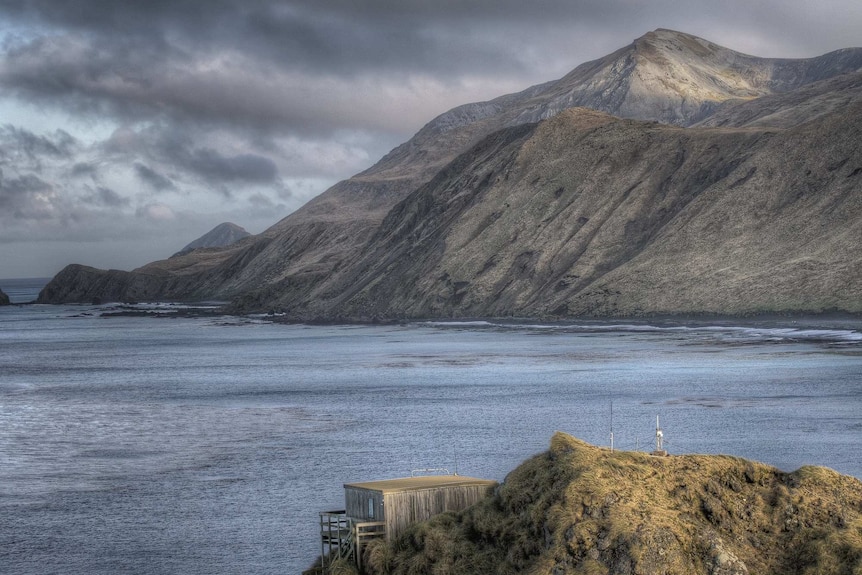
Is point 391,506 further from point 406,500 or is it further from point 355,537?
point 355,537

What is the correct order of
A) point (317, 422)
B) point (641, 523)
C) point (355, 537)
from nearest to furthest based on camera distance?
point (641, 523) < point (355, 537) < point (317, 422)

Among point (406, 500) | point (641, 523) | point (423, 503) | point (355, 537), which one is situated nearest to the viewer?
point (641, 523)

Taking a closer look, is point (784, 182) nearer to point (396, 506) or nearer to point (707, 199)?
point (707, 199)

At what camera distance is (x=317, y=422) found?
6269 centimetres

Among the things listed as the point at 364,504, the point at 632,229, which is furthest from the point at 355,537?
the point at 632,229

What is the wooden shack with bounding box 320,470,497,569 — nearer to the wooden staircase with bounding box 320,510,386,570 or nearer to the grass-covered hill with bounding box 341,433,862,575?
the wooden staircase with bounding box 320,510,386,570

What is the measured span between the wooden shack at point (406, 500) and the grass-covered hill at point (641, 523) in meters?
0.69

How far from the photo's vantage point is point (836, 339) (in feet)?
336

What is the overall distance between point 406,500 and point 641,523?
6.24 metres

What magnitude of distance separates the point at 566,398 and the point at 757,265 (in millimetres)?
72220

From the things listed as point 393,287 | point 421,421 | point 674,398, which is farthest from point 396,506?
point 393,287

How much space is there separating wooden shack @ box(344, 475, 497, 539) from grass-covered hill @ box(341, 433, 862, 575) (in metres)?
0.69

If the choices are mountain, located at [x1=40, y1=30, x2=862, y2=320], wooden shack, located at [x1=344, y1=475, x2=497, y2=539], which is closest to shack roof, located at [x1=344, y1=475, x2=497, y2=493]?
wooden shack, located at [x1=344, y1=475, x2=497, y2=539]

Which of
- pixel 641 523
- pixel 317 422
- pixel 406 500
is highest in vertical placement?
pixel 641 523
